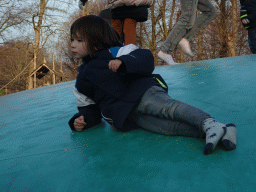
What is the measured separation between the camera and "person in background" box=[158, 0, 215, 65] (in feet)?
10.2

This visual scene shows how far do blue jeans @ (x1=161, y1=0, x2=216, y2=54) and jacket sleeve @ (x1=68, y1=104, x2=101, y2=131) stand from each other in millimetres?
2295

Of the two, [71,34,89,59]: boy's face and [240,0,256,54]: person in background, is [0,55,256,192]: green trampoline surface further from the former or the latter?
[240,0,256,54]: person in background

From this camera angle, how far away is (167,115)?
107 centimetres

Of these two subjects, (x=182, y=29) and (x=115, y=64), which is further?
(x=182, y=29)

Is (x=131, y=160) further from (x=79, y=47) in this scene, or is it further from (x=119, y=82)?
(x=79, y=47)

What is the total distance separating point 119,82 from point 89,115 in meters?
0.33

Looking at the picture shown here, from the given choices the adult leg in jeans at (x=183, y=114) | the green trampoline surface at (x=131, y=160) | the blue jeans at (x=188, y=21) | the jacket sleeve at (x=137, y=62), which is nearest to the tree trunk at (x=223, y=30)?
the blue jeans at (x=188, y=21)

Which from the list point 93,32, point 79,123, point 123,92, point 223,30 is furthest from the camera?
point 223,30

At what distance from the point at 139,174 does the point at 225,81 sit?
5.18ft

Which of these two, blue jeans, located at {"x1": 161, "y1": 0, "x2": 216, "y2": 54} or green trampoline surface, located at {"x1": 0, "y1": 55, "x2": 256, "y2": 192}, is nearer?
green trampoline surface, located at {"x1": 0, "y1": 55, "x2": 256, "y2": 192}

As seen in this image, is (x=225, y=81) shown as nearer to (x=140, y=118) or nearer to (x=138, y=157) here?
(x=140, y=118)

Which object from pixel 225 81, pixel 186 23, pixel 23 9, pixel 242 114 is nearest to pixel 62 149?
pixel 242 114

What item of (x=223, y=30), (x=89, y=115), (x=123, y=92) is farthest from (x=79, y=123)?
Answer: (x=223, y=30)

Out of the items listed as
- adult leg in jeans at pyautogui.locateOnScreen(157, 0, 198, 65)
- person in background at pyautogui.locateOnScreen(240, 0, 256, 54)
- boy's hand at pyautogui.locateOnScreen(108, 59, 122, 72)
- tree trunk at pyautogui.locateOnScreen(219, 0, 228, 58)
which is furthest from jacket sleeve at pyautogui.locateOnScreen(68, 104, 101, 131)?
tree trunk at pyautogui.locateOnScreen(219, 0, 228, 58)
